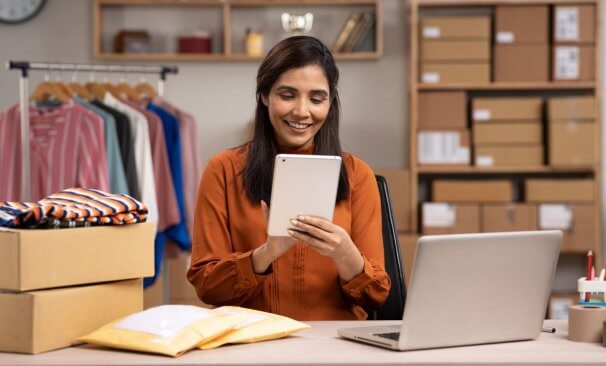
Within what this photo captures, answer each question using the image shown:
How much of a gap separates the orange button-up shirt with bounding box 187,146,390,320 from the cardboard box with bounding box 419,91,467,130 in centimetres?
258

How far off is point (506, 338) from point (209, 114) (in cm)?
351

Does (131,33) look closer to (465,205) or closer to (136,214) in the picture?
(465,205)

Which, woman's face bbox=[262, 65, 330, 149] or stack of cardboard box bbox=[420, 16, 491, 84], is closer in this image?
woman's face bbox=[262, 65, 330, 149]

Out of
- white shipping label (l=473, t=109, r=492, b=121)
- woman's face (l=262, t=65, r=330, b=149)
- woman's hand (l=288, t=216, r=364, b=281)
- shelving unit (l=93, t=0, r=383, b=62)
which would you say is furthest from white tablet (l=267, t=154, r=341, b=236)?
shelving unit (l=93, t=0, r=383, b=62)

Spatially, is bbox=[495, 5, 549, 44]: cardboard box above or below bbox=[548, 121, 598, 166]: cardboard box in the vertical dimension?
above

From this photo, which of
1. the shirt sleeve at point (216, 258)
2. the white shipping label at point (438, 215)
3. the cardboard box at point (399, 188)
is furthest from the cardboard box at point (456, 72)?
the shirt sleeve at point (216, 258)

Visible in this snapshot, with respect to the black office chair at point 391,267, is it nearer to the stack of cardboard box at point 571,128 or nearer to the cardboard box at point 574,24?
the stack of cardboard box at point 571,128

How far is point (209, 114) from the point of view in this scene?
495 cm

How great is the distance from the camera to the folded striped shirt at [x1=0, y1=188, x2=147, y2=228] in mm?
1520

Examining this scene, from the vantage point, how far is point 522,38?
4621mm

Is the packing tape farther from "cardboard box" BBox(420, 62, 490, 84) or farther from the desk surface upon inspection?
"cardboard box" BBox(420, 62, 490, 84)

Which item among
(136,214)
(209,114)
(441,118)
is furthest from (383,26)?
(136,214)

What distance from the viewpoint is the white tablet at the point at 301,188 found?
5.35ft

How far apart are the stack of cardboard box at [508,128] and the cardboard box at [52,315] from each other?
10.9 ft
